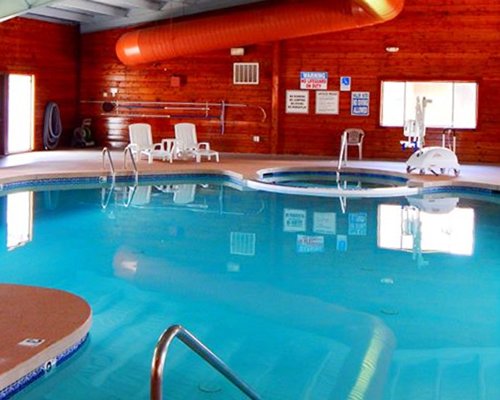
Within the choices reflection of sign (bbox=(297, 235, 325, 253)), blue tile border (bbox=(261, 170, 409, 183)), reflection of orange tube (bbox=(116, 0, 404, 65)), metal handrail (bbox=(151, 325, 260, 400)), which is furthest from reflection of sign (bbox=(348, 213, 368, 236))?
metal handrail (bbox=(151, 325, 260, 400))

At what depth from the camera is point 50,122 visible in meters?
15.3

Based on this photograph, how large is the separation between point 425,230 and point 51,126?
9536 millimetres

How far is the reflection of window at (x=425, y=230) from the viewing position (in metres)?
7.43

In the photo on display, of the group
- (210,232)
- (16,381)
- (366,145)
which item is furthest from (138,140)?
(16,381)

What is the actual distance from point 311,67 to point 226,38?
191cm

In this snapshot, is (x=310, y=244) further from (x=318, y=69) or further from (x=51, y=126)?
(x=51, y=126)

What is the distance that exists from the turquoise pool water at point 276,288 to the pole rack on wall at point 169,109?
540 cm

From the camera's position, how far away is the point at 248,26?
13.5 m

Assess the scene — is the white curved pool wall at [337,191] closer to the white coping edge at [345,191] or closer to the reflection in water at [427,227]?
the white coping edge at [345,191]

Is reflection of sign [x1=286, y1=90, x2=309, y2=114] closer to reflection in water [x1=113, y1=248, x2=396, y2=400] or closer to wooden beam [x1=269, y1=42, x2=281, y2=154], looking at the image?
wooden beam [x1=269, y1=42, x2=281, y2=154]

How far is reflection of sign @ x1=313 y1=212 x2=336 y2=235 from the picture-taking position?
8148 mm

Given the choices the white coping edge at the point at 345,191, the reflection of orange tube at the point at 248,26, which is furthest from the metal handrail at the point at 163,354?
the reflection of orange tube at the point at 248,26

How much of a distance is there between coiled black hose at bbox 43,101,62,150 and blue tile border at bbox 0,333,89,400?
11.7 meters

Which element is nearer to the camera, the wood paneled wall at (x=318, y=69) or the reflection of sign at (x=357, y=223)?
the reflection of sign at (x=357, y=223)
